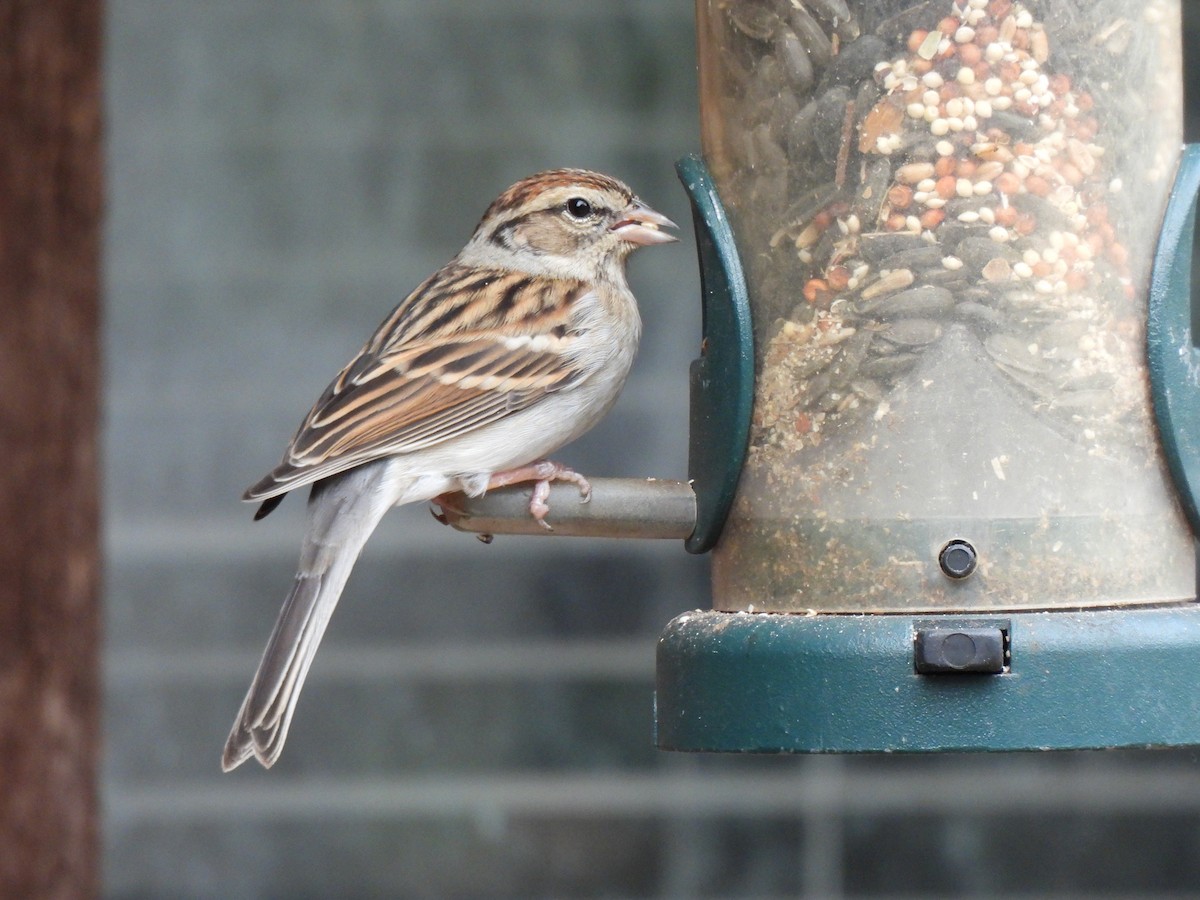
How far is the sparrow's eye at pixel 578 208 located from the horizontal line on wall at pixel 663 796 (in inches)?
86.4

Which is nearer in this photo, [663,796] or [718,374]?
[718,374]

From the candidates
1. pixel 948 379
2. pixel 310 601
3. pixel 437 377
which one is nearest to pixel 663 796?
pixel 437 377

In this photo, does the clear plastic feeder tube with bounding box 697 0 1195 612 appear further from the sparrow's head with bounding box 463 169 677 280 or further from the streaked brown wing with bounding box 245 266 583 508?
the sparrow's head with bounding box 463 169 677 280

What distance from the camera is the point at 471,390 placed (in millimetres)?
3475

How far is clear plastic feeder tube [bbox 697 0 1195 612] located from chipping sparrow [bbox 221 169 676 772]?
43 centimetres

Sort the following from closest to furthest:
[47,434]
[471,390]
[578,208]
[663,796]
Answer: [471,390], [578,208], [47,434], [663,796]

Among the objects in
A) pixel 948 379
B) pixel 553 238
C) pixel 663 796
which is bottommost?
pixel 663 796

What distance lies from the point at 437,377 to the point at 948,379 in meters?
1.04

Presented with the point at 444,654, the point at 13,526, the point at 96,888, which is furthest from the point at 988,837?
the point at 13,526

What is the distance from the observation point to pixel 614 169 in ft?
18.1

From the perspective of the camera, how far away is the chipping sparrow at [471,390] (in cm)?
324

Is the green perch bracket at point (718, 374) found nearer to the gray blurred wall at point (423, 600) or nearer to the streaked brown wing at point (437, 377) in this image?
the streaked brown wing at point (437, 377)

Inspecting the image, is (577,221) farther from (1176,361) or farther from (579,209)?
(1176,361)

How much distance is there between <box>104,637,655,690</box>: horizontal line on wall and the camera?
5504mm
